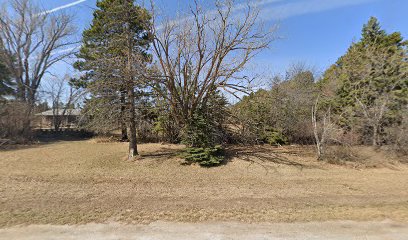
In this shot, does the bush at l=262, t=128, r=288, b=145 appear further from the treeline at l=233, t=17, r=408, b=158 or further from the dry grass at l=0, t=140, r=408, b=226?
the dry grass at l=0, t=140, r=408, b=226

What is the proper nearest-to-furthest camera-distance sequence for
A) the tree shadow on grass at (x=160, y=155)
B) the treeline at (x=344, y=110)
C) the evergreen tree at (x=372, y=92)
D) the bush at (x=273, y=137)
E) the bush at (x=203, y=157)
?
the bush at (x=203, y=157)
the tree shadow on grass at (x=160, y=155)
the treeline at (x=344, y=110)
the evergreen tree at (x=372, y=92)
the bush at (x=273, y=137)

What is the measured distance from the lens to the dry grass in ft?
14.3

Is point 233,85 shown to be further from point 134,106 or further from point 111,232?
point 111,232

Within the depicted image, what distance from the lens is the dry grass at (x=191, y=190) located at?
4359 mm

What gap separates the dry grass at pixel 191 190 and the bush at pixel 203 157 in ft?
1.42

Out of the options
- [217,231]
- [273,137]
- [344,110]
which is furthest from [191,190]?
[344,110]

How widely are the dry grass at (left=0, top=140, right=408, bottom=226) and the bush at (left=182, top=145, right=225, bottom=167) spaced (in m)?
0.43

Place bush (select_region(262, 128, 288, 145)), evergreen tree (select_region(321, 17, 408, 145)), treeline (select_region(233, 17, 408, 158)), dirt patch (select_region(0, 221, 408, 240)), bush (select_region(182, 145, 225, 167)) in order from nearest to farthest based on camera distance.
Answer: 1. dirt patch (select_region(0, 221, 408, 240))
2. bush (select_region(182, 145, 225, 167))
3. treeline (select_region(233, 17, 408, 158))
4. evergreen tree (select_region(321, 17, 408, 145))
5. bush (select_region(262, 128, 288, 145))

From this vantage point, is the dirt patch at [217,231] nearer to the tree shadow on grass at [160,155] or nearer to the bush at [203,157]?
the bush at [203,157]

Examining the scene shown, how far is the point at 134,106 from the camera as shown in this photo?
387 inches

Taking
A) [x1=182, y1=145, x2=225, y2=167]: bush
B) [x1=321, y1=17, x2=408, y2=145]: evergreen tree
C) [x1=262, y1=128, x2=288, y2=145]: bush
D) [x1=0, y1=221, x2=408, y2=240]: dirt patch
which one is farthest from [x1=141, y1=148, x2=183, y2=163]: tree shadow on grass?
[x1=321, y1=17, x2=408, y2=145]: evergreen tree

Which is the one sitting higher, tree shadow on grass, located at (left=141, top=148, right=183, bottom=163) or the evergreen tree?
the evergreen tree

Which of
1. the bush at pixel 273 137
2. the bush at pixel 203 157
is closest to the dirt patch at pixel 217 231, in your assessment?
the bush at pixel 203 157

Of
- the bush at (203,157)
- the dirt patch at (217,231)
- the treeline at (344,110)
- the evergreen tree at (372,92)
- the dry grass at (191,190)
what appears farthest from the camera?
the evergreen tree at (372,92)
